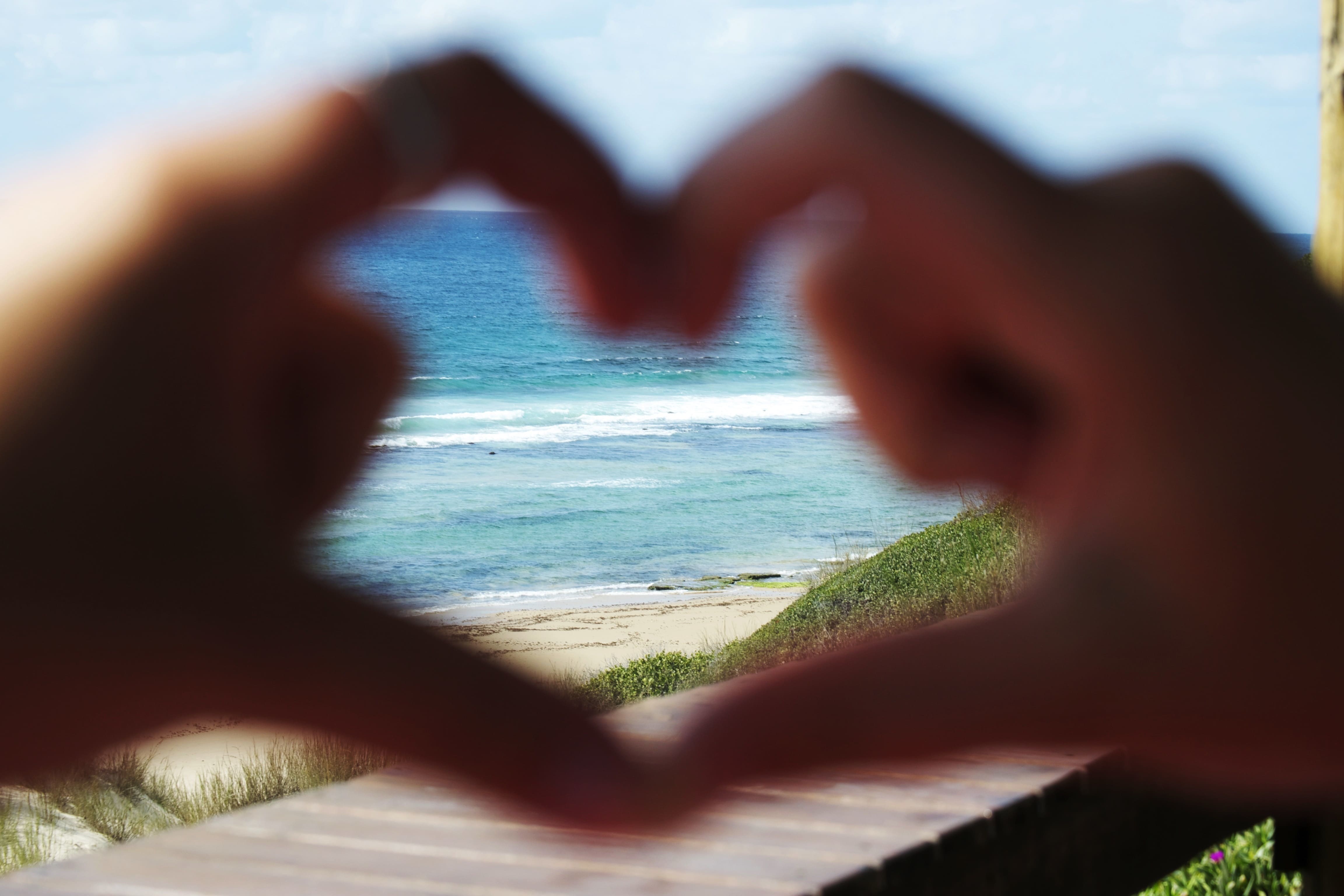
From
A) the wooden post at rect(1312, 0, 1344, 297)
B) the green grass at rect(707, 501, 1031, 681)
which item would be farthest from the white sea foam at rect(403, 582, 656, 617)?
the wooden post at rect(1312, 0, 1344, 297)

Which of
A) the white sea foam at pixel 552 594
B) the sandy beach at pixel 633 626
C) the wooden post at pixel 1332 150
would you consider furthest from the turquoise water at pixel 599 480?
the wooden post at pixel 1332 150

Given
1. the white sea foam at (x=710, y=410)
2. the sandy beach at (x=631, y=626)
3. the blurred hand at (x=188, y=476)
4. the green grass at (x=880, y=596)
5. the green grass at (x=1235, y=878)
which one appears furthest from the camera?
the white sea foam at (x=710, y=410)

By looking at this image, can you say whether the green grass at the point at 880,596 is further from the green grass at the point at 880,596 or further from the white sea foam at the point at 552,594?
the white sea foam at the point at 552,594

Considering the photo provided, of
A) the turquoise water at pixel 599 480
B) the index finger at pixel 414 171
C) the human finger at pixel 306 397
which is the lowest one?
the human finger at pixel 306 397

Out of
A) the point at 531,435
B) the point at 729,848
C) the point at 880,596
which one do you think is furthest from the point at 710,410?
the point at 729,848

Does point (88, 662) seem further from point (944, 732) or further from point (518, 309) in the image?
point (518, 309)

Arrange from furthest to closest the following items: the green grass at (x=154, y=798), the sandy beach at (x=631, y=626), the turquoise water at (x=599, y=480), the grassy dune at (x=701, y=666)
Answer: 1. the turquoise water at (x=599, y=480)
2. the sandy beach at (x=631, y=626)
3. the grassy dune at (x=701, y=666)
4. the green grass at (x=154, y=798)

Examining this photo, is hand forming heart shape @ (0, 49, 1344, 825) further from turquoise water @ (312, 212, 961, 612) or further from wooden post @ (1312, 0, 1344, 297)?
turquoise water @ (312, 212, 961, 612)
